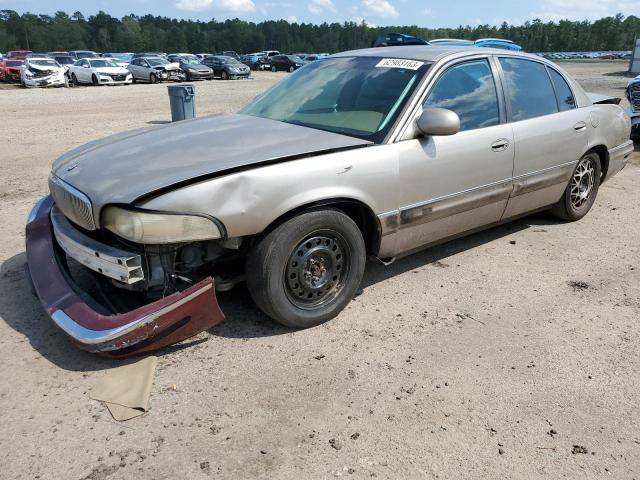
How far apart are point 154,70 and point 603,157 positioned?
2895 cm

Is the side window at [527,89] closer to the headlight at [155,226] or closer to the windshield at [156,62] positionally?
the headlight at [155,226]

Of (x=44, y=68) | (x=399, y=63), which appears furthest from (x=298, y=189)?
(x=44, y=68)

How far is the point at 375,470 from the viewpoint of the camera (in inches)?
89.1

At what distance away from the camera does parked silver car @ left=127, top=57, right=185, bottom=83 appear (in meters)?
30.2

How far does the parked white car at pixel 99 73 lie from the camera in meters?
27.3

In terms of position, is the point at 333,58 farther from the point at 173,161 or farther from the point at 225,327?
the point at 225,327

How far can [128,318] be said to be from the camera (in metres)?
2.70

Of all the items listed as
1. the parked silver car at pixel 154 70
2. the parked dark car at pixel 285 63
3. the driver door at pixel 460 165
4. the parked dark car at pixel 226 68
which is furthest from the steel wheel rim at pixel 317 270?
the parked dark car at pixel 285 63

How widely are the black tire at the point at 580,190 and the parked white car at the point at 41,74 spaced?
27.4m

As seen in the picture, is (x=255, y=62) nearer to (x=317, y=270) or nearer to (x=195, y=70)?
(x=195, y=70)

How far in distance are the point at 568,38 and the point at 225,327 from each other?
376 ft

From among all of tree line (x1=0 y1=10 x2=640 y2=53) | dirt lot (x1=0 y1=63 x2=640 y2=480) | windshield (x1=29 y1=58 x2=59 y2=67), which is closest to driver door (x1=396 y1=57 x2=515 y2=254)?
dirt lot (x1=0 y1=63 x2=640 y2=480)

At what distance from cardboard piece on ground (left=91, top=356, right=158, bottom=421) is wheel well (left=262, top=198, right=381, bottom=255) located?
126cm

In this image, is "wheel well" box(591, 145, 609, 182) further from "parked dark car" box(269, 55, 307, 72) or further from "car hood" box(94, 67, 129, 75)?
"parked dark car" box(269, 55, 307, 72)
